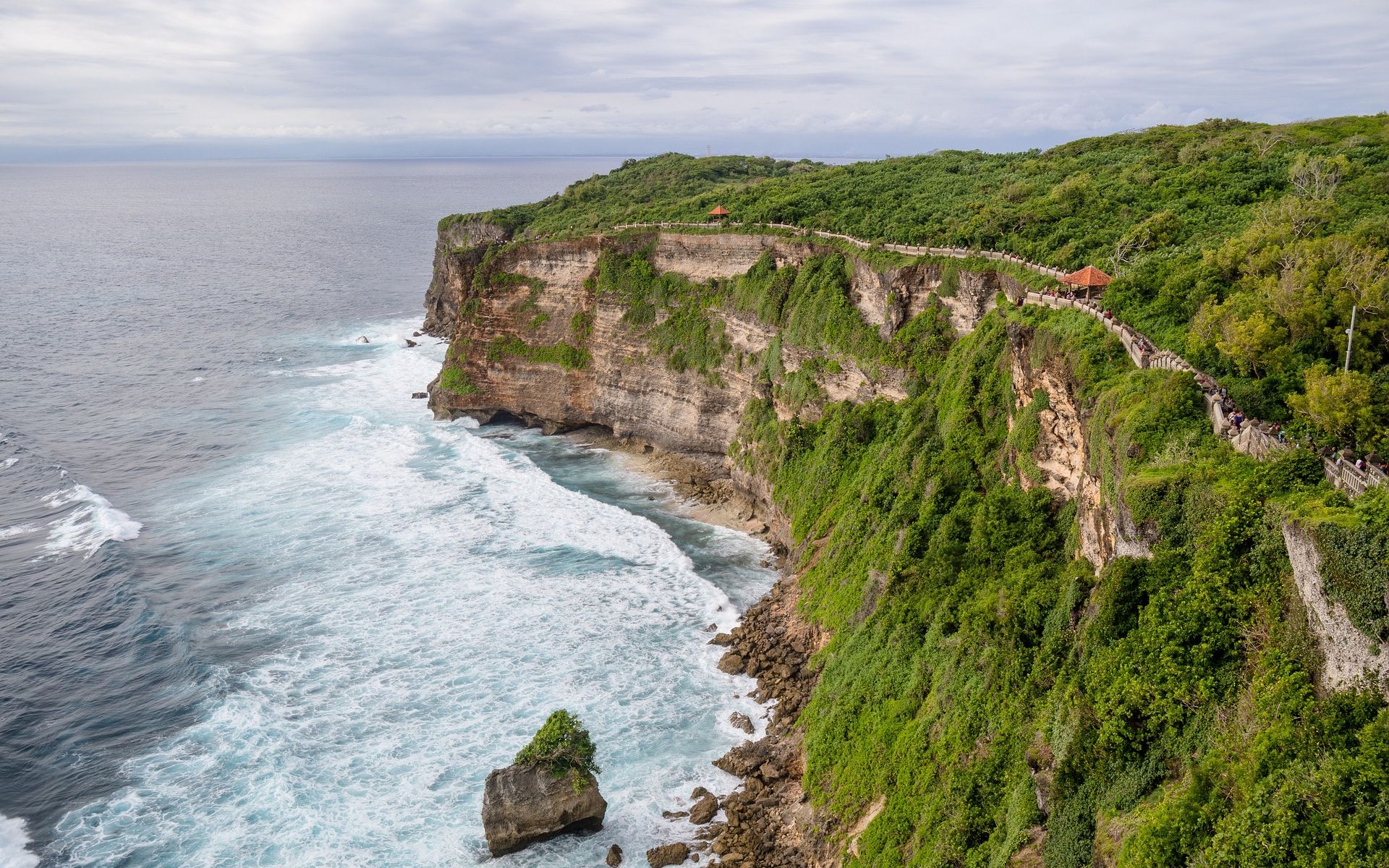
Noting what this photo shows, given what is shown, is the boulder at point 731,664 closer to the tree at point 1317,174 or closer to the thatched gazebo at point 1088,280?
the thatched gazebo at point 1088,280

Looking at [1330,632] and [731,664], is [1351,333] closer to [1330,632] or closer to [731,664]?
[1330,632]

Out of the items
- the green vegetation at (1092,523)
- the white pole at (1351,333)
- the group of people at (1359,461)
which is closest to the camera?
the green vegetation at (1092,523)

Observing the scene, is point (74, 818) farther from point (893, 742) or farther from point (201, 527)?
point (893, 742)

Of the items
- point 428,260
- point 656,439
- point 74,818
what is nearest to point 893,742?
point 74,818

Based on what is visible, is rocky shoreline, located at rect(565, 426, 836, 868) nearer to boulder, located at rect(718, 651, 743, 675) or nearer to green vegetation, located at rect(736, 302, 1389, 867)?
boulder, located at rect(718, 651, 743, 675)

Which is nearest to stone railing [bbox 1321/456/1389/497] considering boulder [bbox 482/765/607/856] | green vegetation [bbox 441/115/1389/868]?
green vegetation [bbox 441/115/1389/868]

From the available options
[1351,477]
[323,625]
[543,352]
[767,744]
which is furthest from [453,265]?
[1351,477]

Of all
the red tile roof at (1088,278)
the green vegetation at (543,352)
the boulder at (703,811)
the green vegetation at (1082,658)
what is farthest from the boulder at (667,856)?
the green vegetation at (543,352)
